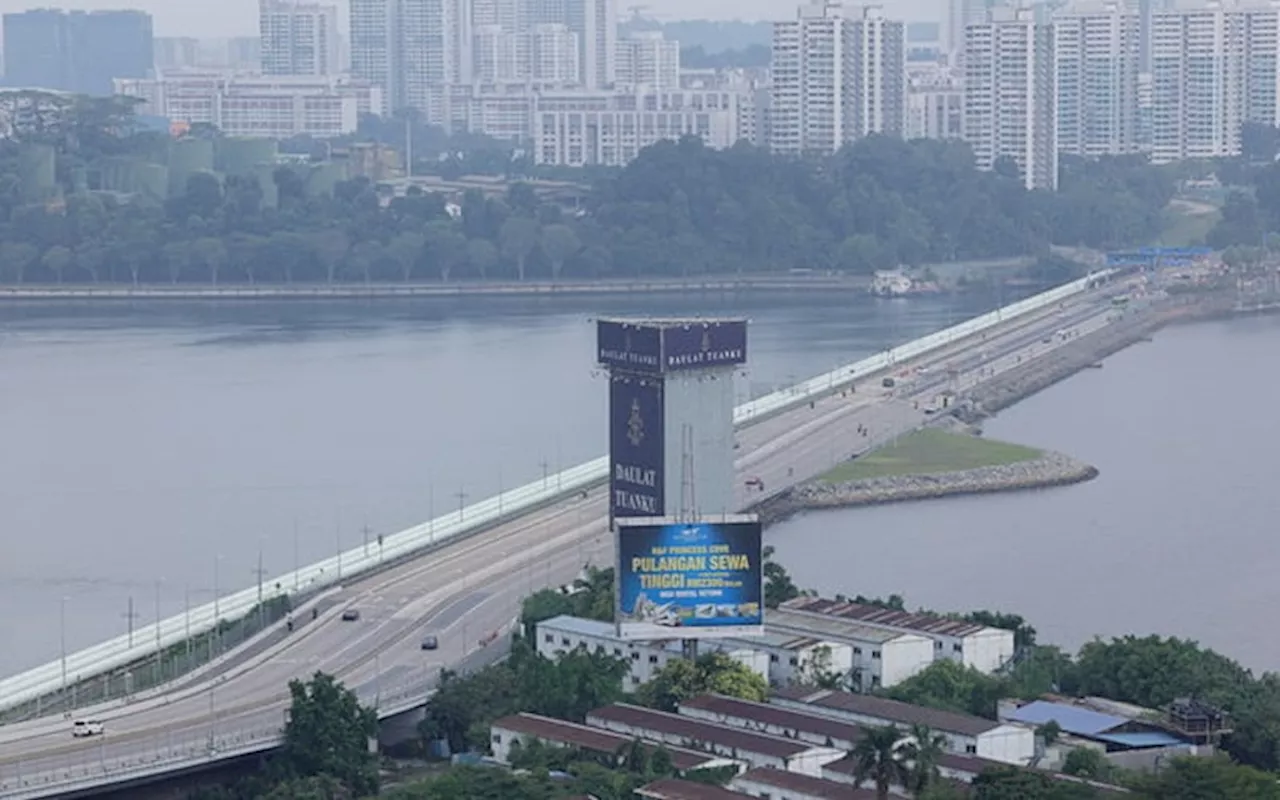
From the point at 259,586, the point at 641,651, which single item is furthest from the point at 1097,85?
the point at 641,651

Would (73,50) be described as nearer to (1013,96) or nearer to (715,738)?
(1013,96)

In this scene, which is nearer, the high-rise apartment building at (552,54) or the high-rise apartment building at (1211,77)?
the high-rise apartment building at (1211,77)

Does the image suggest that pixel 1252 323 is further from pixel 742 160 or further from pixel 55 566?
pixel 55 566

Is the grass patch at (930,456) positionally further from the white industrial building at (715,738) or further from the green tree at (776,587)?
the white industrial building at (715,738)

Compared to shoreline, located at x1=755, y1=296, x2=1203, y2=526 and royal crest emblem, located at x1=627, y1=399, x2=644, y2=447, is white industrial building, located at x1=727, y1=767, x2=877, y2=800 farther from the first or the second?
shoreline, located at x1=755, y1=296, x2=1203, y2=526

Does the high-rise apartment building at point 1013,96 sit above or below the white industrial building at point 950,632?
above

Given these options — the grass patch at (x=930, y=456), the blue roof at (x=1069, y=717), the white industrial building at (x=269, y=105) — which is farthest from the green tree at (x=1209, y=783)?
the white industrial building at (x=269, y=105)

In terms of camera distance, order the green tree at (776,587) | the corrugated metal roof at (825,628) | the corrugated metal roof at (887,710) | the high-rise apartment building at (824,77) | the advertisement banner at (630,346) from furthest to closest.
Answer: the high-rise apartment building at (824,77)
the advertisement banner at (630,346)
the green tree at (776,587)
the corrugated metal roof at (825,628)
the corrugated metal roof at (887,710)

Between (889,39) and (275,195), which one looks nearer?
(275,195)

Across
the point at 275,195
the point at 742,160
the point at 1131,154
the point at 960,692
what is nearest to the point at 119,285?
the point at 275,195
